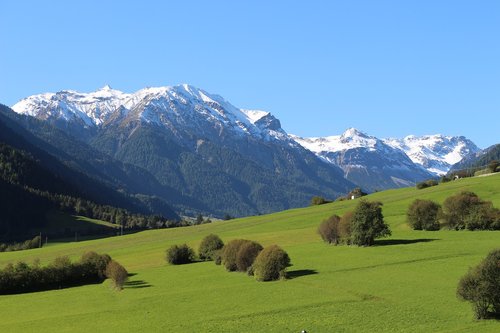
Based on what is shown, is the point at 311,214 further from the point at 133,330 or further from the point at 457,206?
the point at 133,330

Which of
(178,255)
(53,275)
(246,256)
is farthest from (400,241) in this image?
(53,275)

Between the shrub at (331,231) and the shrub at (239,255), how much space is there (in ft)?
59.9

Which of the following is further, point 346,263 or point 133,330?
point 346,263

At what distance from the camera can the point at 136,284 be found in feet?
282

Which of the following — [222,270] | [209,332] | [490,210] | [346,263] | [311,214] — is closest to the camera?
[209,332]

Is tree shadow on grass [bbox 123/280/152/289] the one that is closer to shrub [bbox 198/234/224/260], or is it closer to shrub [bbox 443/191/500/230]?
shrub [bbox 198/234/224/260]

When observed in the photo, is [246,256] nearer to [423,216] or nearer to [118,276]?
[118,276]

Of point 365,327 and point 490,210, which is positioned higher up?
point 490,210

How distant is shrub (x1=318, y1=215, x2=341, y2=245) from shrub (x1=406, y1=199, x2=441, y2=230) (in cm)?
1512

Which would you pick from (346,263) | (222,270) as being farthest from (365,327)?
(222,270)

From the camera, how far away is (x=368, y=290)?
6175 centimetres

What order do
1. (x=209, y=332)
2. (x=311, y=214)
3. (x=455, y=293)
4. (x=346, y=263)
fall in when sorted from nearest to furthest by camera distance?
(x=209, y=332) < (x=455, y=293) < (x=346, y=263) < (x=311, y=214)

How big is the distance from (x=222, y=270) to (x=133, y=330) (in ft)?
113

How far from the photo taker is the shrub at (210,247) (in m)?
105
